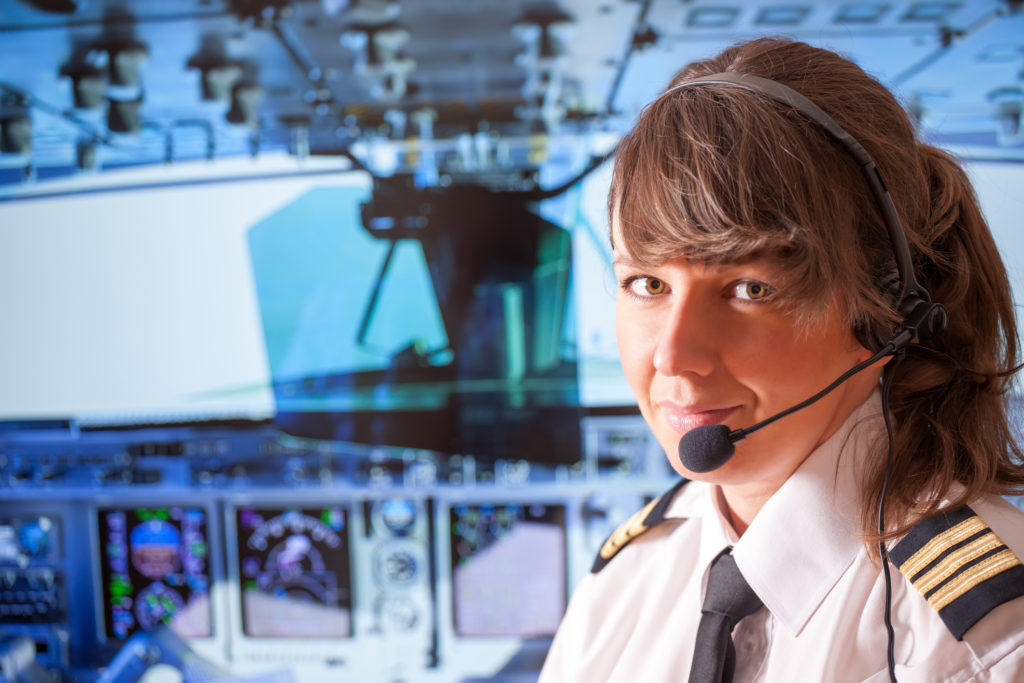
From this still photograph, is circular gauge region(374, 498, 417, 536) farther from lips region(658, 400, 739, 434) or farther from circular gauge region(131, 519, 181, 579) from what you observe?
lips region(658, 400, 739, 434)

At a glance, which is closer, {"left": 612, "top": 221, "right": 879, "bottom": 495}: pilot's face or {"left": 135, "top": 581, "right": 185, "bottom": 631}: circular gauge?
{"left": 612, "top": 221, "right": 879, "bottom": 495}: pilot's face

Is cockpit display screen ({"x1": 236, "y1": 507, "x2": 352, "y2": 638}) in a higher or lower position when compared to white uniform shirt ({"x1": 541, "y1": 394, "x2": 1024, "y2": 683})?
lower

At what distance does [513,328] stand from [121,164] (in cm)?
121

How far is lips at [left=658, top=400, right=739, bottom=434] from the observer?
2.17 feet

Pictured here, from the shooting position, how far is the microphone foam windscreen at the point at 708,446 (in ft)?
2.10

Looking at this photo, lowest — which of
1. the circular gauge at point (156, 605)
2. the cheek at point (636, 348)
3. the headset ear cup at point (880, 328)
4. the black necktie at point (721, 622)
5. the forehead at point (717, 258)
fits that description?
the circular gauge at point (156, 605)

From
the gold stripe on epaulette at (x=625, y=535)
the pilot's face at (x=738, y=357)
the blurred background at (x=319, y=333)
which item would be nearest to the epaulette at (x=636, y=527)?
the gold stripe on epaulette at (x=625, y=535)

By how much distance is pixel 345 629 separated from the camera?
1.95 m

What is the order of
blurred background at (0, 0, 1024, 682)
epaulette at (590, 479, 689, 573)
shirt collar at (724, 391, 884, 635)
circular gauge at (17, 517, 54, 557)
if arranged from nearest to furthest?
1. shirt collar at (724, 391, 884, 635)
2. epaulette at (590, 479, 689, 573)
3. blurred background at (0, 0, 1024, 682)
4. circular gauge at (17, 517, 54, 557)

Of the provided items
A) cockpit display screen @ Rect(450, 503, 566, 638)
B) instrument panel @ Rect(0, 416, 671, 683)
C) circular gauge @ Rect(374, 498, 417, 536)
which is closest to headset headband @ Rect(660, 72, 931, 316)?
instrument panel @ Rect(0, 416, 671, 683)

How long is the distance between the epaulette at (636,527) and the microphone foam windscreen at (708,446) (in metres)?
0.33

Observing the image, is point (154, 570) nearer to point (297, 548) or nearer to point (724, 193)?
point (297, 548)

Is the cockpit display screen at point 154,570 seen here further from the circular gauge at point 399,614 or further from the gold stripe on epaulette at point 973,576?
the gold stripe on epaulette at point 973,576

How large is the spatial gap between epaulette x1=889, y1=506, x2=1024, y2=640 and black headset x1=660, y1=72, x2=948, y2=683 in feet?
0.09
